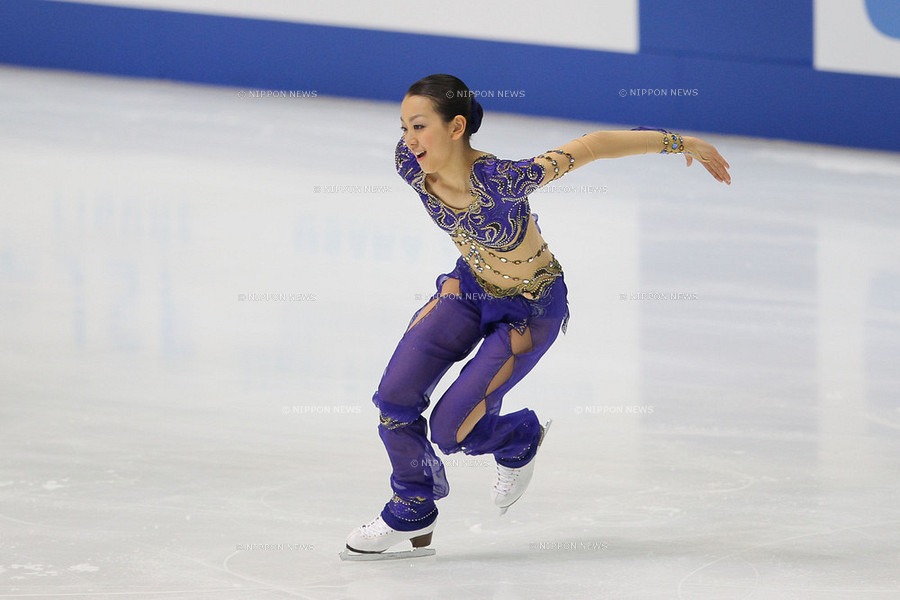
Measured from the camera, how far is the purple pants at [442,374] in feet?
10.7

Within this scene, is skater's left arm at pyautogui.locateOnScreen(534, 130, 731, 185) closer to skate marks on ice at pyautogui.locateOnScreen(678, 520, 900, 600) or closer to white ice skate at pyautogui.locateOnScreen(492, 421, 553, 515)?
white ice skate at pyautogui.locateOnScreen(492, 421, 553, 515)

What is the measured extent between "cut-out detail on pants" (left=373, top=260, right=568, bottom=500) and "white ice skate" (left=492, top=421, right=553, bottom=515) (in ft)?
0.51

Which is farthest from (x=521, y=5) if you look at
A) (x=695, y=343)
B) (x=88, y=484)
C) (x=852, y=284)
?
(x=88, y=484)

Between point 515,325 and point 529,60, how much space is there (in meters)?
6.75

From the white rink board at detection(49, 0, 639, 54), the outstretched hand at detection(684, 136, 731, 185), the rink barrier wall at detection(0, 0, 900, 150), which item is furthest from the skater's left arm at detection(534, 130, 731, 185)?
the white rink board at detection(49, 0, 639, 54)

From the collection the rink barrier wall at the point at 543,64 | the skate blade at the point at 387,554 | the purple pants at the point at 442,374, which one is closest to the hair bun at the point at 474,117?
the purple pants at the point at 442,374

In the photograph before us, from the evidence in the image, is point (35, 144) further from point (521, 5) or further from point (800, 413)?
point (800, 413)

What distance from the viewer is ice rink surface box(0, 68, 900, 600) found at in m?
3.31

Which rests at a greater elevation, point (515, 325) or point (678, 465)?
point (515, 325)

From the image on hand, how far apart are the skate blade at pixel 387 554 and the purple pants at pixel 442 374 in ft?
0.23

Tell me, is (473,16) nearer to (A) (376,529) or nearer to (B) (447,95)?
(B) (447,95)

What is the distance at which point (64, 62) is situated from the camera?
11.0 m

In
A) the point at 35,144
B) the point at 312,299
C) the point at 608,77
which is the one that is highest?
the point at 608,77

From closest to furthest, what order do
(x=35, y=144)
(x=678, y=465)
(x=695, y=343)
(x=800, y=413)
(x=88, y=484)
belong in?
1. (x=88, y=484)
2. (x=678, y=465)
3. (x=800, y=413)
4. (x=695, y=343)
5. (x=35, y=144)
